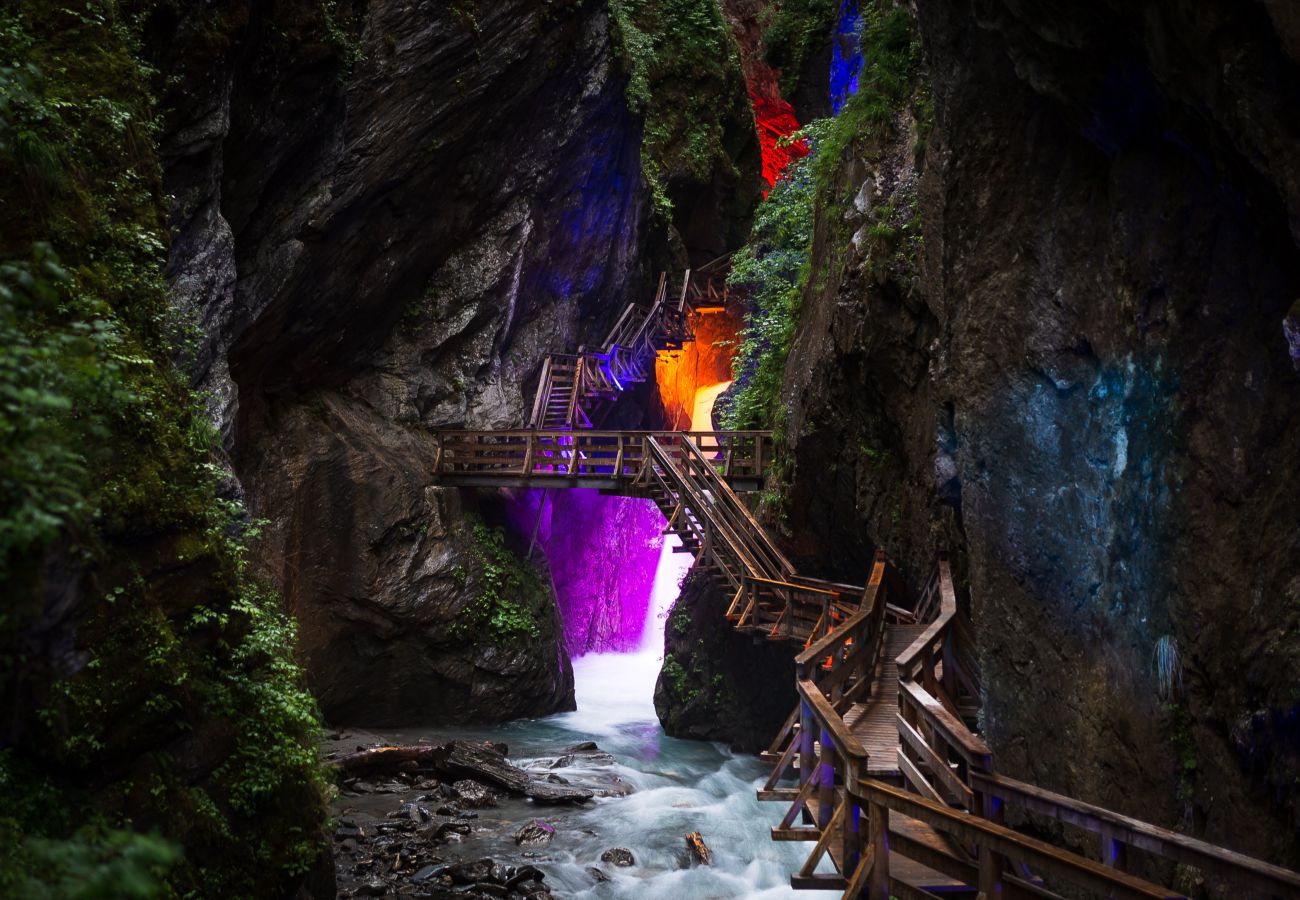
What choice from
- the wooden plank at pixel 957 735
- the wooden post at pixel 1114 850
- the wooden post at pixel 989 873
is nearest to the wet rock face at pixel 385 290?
the wooden plank at pixel 957 735

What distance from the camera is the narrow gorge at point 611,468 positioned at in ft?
16.6

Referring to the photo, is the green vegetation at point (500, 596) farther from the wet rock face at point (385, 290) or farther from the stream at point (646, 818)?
the stream at point (646, 818)

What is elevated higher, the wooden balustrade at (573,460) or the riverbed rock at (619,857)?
the wooden balustrade at (573,460)

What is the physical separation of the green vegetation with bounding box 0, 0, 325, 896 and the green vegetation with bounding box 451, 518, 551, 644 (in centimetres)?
1086

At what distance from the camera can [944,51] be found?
8.75 metres

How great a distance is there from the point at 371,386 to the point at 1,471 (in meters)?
17.3

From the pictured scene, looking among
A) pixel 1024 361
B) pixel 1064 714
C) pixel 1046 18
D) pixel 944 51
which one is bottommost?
pixel 1064 714

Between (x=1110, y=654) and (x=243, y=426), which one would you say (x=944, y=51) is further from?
(x=243, y=426)

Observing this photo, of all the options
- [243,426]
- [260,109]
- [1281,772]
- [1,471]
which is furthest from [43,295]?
[243,426]

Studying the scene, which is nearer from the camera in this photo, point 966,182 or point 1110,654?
point 1110,654

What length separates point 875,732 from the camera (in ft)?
28.1

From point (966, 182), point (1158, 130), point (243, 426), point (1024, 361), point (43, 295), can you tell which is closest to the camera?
point (43, 295)

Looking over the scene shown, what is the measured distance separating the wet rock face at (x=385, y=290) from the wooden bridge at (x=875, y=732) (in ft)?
7.04

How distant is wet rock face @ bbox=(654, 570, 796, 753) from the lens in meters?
18.6
